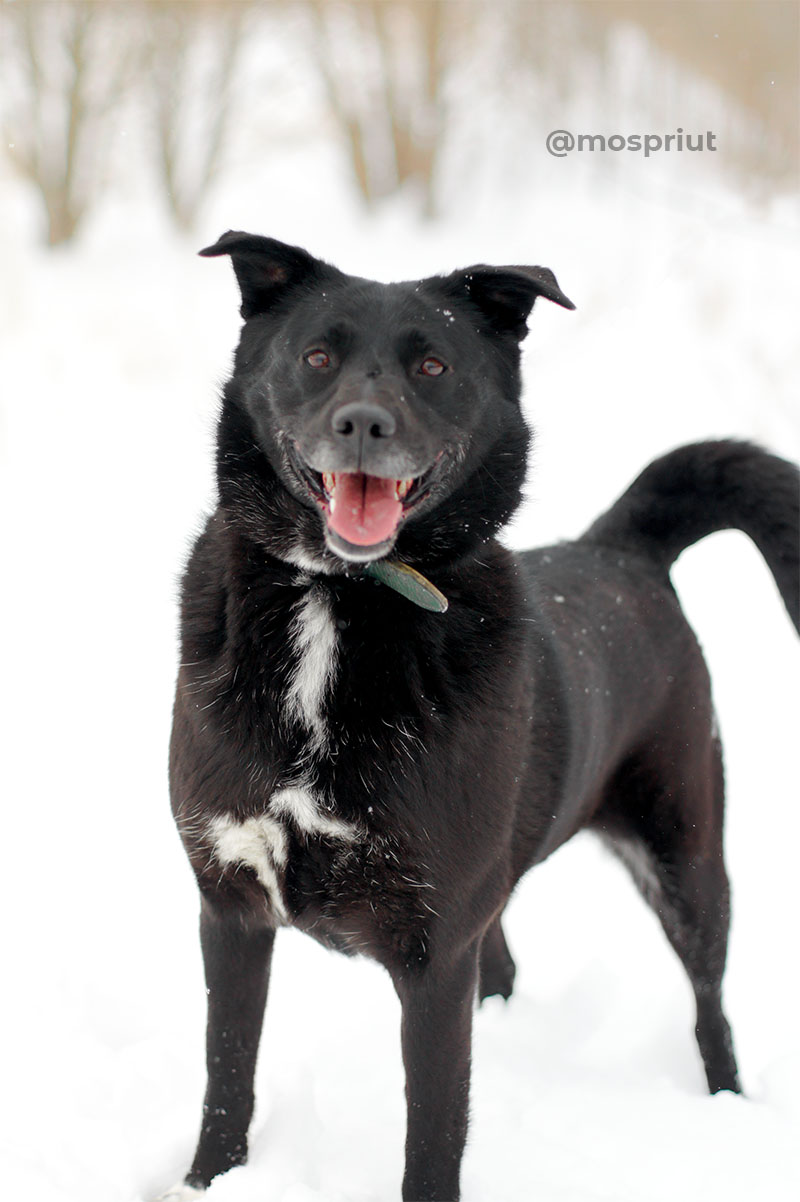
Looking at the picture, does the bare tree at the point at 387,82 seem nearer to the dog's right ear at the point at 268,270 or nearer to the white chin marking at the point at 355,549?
the dog's right ear at the point at 268,270

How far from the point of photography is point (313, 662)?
2105 mm

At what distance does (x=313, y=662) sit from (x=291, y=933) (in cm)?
188

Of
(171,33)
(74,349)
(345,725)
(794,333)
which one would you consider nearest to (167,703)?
(345,725)

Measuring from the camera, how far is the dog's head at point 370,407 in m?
2.00

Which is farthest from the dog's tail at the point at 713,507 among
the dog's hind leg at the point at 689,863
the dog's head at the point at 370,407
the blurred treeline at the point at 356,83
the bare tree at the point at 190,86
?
the bare tree at the point at 190,86

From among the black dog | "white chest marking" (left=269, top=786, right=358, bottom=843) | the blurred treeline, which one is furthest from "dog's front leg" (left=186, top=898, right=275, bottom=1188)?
the blurred treeline

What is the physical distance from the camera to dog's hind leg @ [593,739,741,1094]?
9.43ft

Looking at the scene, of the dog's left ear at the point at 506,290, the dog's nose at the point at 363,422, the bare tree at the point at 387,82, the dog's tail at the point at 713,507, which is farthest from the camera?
the bare tree at the point at 387,82

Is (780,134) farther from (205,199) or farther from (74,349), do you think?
(74,349)

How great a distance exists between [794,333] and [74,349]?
5.91 meters

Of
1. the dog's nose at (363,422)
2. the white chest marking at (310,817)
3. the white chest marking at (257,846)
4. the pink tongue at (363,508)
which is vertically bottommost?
the white chest marking at (257,846)

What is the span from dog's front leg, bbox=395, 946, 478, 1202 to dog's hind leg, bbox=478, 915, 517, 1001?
1.00m

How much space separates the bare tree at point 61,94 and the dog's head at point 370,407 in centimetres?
929

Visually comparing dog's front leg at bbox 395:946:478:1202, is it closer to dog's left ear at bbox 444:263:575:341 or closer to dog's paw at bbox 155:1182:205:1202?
dog's paw at bbox 155:1182:205:1202
